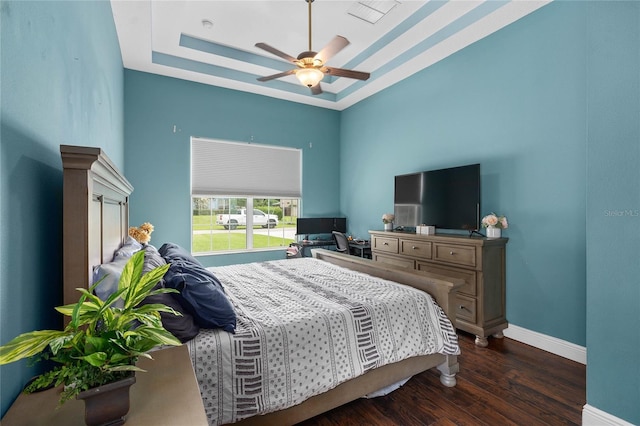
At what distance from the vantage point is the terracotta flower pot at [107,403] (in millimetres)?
720

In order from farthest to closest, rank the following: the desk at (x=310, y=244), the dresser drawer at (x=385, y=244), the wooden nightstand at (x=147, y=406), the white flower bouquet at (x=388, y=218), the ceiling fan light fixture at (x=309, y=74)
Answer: the desk at (x=310, y=244) → the white flower bouquet at (x=388, y=218) → the dresser drawer at (x=385, y=244) → the ceiling fan light fixture at (x=309, y=74) → the wooden nightstand at (x=147, y=406)

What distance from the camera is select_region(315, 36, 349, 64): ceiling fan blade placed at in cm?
254

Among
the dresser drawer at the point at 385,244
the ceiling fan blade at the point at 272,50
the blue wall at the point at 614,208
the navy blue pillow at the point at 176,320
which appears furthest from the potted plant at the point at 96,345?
the dresser drawer at the point at 385,244

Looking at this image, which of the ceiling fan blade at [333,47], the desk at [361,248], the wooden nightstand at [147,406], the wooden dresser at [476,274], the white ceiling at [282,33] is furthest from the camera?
the desk at [361,248]

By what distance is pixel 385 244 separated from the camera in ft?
13.4

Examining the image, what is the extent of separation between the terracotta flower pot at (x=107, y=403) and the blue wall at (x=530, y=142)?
3.31m

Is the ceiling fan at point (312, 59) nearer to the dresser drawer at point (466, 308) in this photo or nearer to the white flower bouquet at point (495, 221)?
the white flower bouquet at point (495, 221)

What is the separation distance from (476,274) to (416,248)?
0.77m

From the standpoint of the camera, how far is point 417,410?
1931 millimetres

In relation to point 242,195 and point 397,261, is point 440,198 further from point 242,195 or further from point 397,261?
point 242,195

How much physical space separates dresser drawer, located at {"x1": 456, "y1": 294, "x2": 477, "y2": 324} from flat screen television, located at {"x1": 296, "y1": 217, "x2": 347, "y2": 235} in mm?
2656

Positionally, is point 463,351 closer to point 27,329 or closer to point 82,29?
point 27,329

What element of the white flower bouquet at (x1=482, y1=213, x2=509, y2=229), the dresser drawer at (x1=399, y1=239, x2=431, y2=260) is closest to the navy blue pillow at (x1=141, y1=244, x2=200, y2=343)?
the dresser drawer at (x1=399, y1=239, x2=431, y2=260)

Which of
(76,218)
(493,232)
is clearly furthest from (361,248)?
(76,218)
